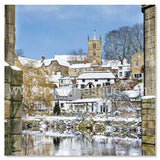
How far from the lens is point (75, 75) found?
2938 cm

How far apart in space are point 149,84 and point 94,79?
2050 centimetres

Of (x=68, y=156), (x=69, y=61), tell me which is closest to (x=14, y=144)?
(x=68, y=156)

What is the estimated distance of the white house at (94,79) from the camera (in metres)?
25.8

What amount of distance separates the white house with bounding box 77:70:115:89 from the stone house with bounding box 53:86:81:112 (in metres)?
1.83

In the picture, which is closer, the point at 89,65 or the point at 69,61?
the point at 69,61

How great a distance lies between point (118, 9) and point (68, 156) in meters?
3.48

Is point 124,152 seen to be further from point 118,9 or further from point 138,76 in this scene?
point 138,76

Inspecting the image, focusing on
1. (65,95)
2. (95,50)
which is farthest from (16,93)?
(65,95)

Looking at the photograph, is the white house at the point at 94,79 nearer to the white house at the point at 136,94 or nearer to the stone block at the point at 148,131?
the white house at the point at 136,94

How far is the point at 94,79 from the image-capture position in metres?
26.5

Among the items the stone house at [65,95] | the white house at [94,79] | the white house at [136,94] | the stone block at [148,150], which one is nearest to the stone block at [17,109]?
the stone block at [148,150]

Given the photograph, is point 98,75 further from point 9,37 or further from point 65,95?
point 9,37

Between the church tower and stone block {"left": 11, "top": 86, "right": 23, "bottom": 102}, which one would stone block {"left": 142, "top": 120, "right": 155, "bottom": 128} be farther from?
the church tower

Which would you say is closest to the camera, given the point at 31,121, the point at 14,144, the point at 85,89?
the point at 14,144
